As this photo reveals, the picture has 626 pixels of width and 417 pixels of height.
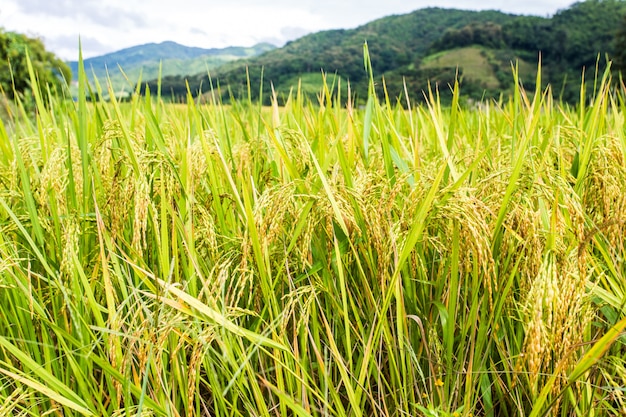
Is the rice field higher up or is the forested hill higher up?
the forested hill

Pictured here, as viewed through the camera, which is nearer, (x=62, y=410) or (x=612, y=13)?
(x=62, y=410)

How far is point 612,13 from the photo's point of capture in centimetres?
8006

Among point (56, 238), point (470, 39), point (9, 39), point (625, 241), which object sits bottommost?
point (625, 241)

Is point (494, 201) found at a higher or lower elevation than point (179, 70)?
lower

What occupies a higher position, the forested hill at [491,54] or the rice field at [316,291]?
the forested hill at [491,54]

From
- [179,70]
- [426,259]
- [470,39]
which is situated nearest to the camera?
[426,259]

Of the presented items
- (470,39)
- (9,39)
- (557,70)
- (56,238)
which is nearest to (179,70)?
(470,39)

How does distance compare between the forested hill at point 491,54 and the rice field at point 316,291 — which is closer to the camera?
the rice field at point 316,291

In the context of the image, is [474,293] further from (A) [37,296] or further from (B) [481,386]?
(A) [37,296]

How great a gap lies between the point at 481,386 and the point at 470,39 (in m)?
104

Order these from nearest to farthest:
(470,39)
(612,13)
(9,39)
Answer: (9,39) < (612,13) < (470,39)

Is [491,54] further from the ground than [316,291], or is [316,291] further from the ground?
[491,54]

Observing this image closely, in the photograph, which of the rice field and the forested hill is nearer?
the rice field

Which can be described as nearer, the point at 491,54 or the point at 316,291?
the point at 316,291
